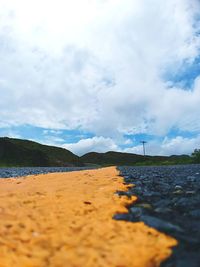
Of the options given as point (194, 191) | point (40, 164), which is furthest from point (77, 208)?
point (40, 164)

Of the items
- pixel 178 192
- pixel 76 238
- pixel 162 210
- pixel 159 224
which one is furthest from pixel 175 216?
pixel 178 192

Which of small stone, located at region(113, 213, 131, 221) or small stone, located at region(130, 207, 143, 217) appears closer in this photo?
small stone, located at region(113, 213, 131, 221)

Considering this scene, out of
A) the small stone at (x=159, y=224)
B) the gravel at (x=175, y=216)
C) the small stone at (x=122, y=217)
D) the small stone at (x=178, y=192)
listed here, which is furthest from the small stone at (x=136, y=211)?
the small stone at (x=178, y=192)

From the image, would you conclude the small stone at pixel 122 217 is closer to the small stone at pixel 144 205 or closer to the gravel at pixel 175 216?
the gravel at pixel 175 216

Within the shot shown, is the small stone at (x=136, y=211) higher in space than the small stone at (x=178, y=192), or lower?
lower

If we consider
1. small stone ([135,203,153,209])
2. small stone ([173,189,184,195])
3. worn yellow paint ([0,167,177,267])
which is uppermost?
small stone ([173,189,184,195])

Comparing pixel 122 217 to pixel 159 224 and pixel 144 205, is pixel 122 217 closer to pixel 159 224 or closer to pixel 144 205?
pixel 159 224

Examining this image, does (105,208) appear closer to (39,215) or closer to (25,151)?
(39,215)

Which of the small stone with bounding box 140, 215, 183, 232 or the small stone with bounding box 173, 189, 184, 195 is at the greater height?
the small stone with bounding box 173, 189, 184, 195

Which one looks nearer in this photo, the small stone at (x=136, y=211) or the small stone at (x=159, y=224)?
the small stone at (x=159, y=224)

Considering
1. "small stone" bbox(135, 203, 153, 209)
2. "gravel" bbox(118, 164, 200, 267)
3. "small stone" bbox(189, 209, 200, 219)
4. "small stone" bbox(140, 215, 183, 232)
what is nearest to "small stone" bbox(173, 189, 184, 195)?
"gravel" bbox(118, 164, 200, 267)

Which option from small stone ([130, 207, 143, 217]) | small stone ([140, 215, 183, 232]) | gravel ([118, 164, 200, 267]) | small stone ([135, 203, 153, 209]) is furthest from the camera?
small stone ([135, 203, 153, 209])

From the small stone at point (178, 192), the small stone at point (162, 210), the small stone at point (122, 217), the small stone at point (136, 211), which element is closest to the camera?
the small stone at point (122, 217)

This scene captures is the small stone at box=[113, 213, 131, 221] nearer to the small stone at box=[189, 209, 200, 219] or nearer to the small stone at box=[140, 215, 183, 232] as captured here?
the small stone at box=[140, 215, 183, 232]
